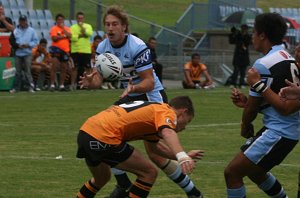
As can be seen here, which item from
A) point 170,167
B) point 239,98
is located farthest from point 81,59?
point 239,98

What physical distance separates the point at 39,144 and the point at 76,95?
413 inches

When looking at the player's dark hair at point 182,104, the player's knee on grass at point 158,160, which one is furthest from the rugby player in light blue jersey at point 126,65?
the player's dark hair at point 182,104

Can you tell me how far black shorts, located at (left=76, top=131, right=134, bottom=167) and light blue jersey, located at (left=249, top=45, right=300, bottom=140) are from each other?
1.25 meters

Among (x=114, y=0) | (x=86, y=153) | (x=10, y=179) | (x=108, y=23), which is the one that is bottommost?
(x=114, y=0)

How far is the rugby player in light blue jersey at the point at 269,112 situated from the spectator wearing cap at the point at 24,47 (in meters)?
17.2

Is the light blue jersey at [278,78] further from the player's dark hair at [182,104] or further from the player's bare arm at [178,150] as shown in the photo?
the player's bare arm at [178,150]

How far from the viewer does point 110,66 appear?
→ 391 inches

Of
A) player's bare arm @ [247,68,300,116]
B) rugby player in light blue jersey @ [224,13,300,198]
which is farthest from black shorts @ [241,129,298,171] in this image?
player's bare arm @ [247,68,300,116]

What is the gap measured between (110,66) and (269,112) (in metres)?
2.29

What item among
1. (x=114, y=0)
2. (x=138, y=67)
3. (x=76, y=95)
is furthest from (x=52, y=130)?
(x=114, y=0)

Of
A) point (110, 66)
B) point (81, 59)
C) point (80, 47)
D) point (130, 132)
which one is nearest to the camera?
point (130, 132)

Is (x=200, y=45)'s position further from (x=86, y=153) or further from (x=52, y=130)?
(x=86, y=153)

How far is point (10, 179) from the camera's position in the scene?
438 inches

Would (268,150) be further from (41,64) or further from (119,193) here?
(41,64)
